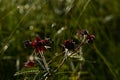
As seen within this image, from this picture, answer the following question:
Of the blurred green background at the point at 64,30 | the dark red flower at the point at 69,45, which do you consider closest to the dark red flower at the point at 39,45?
the dark red flower at the point at 69,45

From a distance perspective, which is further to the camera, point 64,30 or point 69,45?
point 64,30

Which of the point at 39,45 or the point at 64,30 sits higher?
the point at 64,30

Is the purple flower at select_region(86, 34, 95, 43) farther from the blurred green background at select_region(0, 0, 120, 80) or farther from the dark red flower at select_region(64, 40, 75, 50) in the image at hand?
the blurred green background at select_region(0, 0, 120, 80)

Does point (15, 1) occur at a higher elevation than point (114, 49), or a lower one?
higher

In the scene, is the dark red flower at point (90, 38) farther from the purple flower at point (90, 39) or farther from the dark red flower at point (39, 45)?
the dark red flower at point (39, 45)

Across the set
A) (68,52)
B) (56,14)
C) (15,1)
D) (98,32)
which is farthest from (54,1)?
(68,52)

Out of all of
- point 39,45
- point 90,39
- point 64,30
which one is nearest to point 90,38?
point 90,39

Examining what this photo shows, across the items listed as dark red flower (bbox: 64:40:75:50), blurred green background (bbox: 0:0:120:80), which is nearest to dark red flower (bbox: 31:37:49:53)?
dark red flower (bbox: 64:40:75:50)

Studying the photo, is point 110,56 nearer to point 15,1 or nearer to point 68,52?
point 15,1

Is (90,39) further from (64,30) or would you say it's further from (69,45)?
(64,30)
